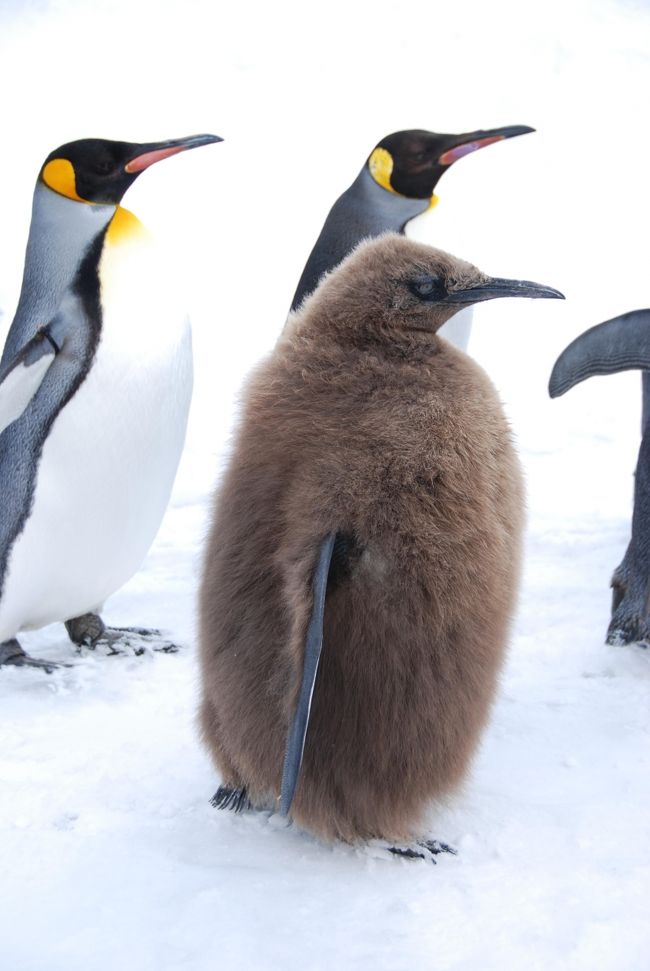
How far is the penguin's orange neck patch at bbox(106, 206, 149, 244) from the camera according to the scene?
225 cm

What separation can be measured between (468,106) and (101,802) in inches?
220

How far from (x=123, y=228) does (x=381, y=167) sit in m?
1.02

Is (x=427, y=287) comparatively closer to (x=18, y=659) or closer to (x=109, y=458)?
(x=109, y=458)

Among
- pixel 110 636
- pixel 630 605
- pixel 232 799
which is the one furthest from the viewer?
pixel 110 636

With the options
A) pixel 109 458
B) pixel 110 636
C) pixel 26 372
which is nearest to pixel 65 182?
pixel 26 372

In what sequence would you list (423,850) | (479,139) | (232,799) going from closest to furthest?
(423,850)
(232,799)
(479,139)

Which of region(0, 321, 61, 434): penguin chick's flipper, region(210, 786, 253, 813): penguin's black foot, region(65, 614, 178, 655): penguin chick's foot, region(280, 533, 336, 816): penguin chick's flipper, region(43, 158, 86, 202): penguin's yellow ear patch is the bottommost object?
region(65, 614, 178, 655): penguin chick's foot

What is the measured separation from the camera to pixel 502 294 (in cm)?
124

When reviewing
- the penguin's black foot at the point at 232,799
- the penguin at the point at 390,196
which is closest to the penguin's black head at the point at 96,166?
the penguin at the point at 390,196

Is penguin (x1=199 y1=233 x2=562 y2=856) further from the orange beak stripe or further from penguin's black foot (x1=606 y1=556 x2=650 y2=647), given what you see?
the orange beak stripe

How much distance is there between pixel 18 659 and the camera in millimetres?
2119

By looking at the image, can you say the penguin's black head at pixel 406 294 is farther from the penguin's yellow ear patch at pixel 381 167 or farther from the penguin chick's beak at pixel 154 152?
the penguin's yellow ear patch at pixel 381 167

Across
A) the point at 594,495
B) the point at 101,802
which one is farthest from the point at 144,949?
the point at 594,495

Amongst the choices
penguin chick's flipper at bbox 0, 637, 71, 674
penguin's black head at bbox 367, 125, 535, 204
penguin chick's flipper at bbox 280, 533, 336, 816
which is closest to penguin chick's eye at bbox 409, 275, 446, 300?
penguin chick's flipper at bbox 280, 533, 336, 816
